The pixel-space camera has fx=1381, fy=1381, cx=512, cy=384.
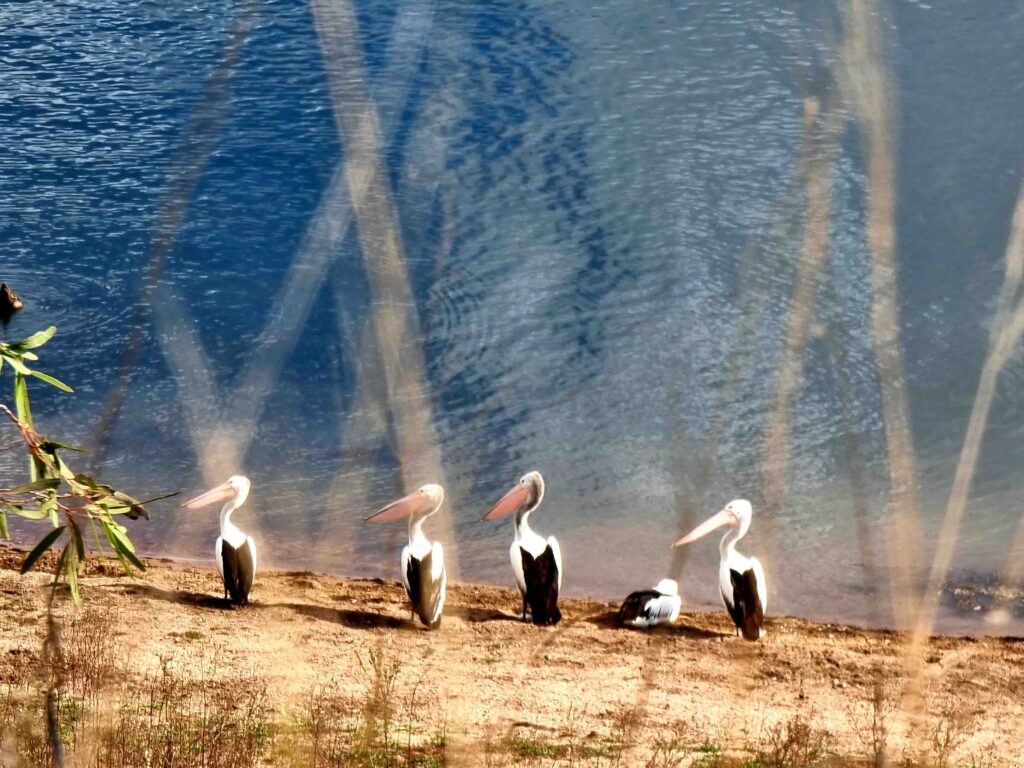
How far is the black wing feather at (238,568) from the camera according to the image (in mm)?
10656

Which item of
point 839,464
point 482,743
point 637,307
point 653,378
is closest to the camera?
point 482,743

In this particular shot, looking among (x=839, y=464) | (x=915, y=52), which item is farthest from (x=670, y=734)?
(x=915, y=52)

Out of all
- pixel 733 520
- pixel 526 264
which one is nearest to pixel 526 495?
pixel 733 520

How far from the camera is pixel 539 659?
1010 cm

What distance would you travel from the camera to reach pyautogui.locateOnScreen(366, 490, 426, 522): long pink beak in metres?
11.3

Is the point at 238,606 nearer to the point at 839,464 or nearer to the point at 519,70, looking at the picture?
the point at 839,464

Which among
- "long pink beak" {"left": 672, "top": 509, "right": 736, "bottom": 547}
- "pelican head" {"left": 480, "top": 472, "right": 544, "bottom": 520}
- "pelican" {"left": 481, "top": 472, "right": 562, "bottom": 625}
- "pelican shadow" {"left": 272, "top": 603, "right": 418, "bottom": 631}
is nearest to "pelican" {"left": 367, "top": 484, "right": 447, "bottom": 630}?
"pelican shadow" {"left": 272, "top": 603, "right": 418, "bottom": 631}

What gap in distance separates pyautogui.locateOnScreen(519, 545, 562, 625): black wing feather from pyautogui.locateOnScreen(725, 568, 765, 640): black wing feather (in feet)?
4.53

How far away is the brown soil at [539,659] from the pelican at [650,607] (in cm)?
11

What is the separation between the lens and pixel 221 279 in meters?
17.1

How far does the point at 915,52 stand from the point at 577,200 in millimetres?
7048

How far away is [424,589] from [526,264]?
7215mm

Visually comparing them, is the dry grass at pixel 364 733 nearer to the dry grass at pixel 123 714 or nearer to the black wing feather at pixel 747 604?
the dry grass at pixel 123 714

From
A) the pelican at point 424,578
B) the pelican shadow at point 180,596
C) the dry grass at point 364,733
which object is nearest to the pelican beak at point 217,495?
the pelican shadow at point 180,596
